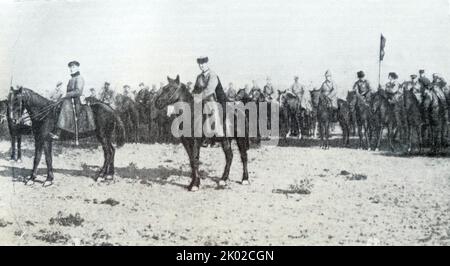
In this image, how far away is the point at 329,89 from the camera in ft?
24.6

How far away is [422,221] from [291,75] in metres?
2.24

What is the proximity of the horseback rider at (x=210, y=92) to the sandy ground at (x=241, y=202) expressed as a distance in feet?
1.87

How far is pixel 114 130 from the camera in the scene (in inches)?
294

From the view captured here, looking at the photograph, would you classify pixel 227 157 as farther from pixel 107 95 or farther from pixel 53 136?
pixel 53 136

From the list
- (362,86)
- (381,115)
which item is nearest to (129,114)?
(362,86)

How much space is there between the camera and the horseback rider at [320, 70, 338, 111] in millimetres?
7213

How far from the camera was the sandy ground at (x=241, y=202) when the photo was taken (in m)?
6.54

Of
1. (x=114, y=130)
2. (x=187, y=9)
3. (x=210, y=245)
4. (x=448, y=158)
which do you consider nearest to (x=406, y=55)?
(x=448, y=158)

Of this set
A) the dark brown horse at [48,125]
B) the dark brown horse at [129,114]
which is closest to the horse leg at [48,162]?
the dark brown horse at [48,125]

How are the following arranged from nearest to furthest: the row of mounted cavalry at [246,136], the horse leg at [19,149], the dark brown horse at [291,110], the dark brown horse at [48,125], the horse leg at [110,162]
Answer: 1. the row of mounted cavalry at [246,136]
2. the dark brown horse at [48,125]
3. the horse leg at [110,162]
4. the horse leg at [19,149]
5. the dark brown horse at [291,110]

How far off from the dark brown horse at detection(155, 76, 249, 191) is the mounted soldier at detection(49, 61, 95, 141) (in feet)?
3.67

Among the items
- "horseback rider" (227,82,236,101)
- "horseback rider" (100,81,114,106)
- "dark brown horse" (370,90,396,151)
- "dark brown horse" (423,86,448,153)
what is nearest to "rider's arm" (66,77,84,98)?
"horseback rider" (100,81,114,106)

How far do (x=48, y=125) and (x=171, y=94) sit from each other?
171cm

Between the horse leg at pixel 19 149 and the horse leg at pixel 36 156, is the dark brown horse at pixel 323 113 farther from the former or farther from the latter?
the horse leg at pixel 19 149
